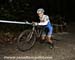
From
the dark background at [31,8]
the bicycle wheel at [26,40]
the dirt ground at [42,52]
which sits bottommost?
the dark background at [31,8]

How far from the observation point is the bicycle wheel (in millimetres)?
9528

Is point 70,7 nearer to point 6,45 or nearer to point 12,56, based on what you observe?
point 6,45

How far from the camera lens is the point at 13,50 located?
975 centimetres

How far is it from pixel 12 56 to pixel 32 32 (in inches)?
49.3

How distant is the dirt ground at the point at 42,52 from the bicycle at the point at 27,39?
0.59 ft

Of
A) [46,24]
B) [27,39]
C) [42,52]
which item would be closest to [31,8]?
[46,24]

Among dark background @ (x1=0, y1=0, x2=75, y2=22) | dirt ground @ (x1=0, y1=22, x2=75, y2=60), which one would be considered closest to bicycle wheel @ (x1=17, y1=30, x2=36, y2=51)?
dirt ground @ (x1=0, y1=22, x2=75, y2=60)

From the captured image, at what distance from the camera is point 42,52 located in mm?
9484

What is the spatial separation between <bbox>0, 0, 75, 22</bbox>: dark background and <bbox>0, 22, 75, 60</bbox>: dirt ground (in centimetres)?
352

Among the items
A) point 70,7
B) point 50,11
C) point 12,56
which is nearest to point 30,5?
point 50,11

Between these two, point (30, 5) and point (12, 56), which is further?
point (30, 5)

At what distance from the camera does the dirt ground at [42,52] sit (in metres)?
8.82

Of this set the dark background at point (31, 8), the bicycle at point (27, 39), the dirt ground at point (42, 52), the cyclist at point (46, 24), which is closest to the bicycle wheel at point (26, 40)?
the bicycle at point (27, 39)

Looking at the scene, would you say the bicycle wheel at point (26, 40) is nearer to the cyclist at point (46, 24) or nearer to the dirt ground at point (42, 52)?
the dirt ground at point (42, 52)
